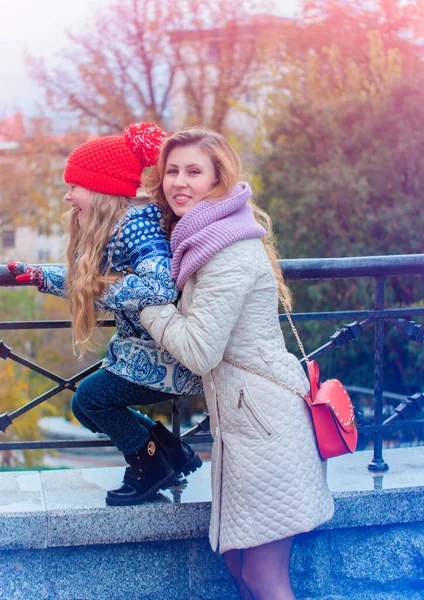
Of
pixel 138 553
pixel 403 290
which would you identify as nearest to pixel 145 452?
pixel 138 553

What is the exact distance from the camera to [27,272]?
8.54 feet

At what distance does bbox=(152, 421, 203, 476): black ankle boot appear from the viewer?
2.81m

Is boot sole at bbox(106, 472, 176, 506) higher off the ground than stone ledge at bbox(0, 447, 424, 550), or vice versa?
boot sole at bbox(106, 472, 176, 506)

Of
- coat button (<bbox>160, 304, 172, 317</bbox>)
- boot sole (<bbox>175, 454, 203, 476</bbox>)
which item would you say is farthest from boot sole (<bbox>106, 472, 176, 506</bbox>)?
coat button (<bbox>160, 304, 172, 317</bbox>)

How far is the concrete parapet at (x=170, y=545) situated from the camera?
2.63m

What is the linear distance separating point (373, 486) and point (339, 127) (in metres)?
11.5

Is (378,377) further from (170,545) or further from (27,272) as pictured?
(27,272)

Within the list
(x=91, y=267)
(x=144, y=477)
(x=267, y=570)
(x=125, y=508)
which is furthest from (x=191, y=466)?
(x=91, y=267)

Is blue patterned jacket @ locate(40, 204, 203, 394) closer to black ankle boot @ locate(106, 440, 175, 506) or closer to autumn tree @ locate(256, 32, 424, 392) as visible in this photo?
black ankle boot @ locate(106, 440, 175, 506)

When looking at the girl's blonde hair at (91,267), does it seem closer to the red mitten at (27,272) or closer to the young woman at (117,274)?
the young woman at (117,274)

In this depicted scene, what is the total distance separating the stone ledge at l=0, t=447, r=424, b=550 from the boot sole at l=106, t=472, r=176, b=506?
0.03 metres

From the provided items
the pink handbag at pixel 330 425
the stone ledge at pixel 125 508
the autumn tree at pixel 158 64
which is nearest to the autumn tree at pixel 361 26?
the autumn tree at pixel 158 64

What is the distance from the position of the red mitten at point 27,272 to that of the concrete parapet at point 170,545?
32.3 inches

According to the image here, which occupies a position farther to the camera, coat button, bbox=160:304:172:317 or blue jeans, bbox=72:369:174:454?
blue jeans, bbox=72:369:174:454
